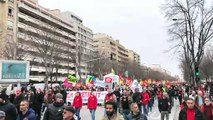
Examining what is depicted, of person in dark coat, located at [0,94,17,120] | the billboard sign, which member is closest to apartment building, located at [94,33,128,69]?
the billboard sign

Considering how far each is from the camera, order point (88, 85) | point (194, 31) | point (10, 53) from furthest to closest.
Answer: point (10, 53), point (88, 85), point (194, 31)

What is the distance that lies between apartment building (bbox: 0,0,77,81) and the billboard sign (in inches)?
986

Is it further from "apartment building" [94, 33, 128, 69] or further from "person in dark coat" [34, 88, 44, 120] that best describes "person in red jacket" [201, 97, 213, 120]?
"apartment building" [94, 33, 128, 69]

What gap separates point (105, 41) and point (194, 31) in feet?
371

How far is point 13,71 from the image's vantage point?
1944 centimetres

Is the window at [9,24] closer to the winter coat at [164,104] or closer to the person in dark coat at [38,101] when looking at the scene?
the person in dark coat at [38,101]

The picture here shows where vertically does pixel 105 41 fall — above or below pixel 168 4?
above

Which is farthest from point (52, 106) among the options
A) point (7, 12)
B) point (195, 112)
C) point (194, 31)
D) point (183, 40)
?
point (7, 12)

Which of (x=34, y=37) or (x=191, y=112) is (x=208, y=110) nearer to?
(x=191, y=112)

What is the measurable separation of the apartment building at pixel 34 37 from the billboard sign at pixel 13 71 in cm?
2504

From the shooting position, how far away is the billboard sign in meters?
19.2

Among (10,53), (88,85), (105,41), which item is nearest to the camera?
(88,85)

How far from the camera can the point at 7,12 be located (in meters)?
63.5

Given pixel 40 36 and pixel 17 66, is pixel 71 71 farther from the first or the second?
pixel 17 66
